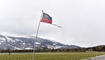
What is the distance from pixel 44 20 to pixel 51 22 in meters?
0.87

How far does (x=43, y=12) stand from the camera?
22469mm

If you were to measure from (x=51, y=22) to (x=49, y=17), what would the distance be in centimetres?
49

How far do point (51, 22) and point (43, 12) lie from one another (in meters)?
1.33

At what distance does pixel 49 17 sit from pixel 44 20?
680 millimetres

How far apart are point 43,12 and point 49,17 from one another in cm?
91

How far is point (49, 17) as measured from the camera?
23.1 metres

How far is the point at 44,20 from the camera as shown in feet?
74.3

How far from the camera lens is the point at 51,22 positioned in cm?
2327

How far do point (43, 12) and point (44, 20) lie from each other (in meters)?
0.70
